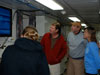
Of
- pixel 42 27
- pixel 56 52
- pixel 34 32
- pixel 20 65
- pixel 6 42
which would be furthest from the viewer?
pixel 42 27

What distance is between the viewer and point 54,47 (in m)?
2.67

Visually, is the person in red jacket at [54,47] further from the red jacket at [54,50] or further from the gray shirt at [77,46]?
the gray shirt at [77,46]

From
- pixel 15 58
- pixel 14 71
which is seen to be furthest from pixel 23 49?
pixel 14 71

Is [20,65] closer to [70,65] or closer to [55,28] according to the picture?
[55,28]

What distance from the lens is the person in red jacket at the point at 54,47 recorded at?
2616 mm

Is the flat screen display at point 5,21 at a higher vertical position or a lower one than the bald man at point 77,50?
higher

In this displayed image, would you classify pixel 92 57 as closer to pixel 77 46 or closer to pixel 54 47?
pixel 77 46

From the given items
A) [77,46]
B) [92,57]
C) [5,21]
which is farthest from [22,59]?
[5,21]

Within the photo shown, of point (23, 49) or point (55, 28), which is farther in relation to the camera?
point (55, 28)

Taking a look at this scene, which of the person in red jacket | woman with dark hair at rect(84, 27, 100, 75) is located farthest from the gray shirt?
woman with dark hair at rect(84, 27, 100, 75)

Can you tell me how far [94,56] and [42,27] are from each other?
2.41 metres

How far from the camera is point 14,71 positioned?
1.50 m

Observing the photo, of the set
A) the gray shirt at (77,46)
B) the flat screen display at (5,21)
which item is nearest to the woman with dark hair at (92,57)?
the gray shirt at (77,46)

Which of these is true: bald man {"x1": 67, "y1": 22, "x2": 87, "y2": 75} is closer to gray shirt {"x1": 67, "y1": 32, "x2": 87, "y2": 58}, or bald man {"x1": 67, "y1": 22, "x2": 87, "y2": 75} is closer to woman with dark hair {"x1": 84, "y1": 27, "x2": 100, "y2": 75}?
gray shirt {"x1": 67, "y1": 32, "x2": 87, "y2": 58}
